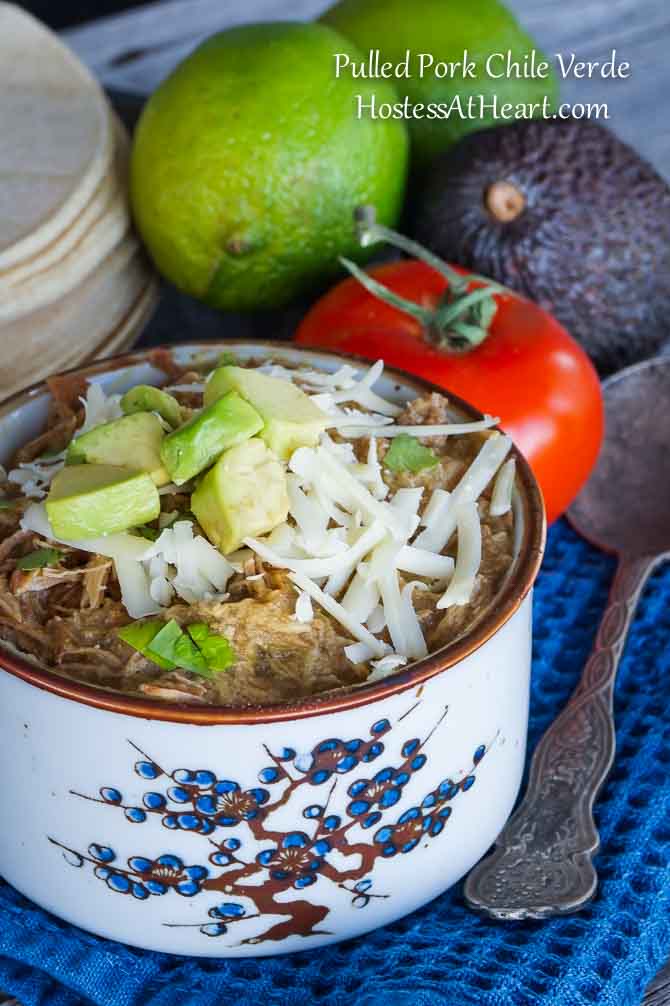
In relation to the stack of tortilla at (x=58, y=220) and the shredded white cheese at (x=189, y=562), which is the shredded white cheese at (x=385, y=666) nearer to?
the shredded white cheese at (x=189, y=562)

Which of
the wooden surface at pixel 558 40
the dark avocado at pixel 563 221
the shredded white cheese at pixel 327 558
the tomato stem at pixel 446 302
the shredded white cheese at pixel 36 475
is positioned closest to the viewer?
the shredded white cheese at pixel 327 558

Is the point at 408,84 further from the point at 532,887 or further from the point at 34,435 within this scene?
the point at 532,887

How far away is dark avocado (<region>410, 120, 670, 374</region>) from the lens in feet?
6.43

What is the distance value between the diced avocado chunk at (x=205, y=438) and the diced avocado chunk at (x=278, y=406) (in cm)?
3

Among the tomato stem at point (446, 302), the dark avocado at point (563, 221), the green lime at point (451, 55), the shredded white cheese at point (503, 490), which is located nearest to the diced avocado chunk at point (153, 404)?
the shredded white cheese at point (503, 490)

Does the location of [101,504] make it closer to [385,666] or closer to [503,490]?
[385,666]

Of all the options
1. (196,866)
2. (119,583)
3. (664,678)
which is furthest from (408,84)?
(196,866)

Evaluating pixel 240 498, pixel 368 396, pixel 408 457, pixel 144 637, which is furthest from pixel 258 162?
pixel 144 637

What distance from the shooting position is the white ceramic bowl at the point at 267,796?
1123mm

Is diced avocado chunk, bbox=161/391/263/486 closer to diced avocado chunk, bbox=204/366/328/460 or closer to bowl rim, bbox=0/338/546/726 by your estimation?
diced avocado chunk, bbox=204/366/328/460

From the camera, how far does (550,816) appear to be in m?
1.44

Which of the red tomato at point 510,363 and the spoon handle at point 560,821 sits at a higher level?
the red tomato at point 510,363

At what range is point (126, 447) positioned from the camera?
130cm

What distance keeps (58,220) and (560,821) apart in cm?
110
